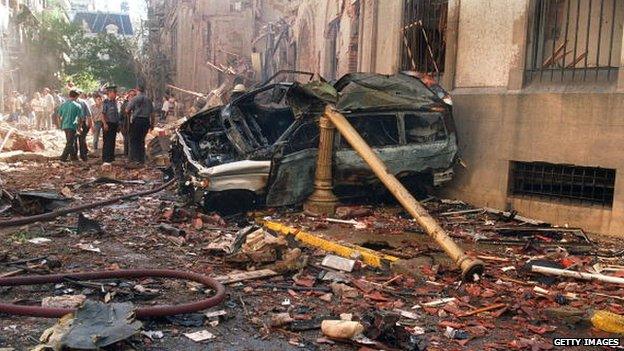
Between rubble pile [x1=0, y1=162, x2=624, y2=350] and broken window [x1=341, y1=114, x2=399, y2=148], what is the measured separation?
114 cm

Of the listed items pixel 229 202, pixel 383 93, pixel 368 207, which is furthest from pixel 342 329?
pixel 383 93

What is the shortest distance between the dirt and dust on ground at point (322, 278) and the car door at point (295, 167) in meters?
0.32

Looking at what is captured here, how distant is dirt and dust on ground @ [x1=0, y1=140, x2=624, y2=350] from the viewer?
4.54 meters

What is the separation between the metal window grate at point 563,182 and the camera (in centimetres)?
856

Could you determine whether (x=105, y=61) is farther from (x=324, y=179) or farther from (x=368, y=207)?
(x=324, y=179)

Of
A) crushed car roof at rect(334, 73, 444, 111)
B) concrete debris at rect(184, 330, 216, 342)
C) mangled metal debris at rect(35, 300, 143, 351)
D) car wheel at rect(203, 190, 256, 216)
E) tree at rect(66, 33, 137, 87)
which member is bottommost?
concrete debris at rect(184, 330, 216, 342)

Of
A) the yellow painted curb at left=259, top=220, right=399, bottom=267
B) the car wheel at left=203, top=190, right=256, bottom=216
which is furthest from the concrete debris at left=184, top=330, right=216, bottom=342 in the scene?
the car wheel at left=203, top=190, right=256, bottom=216

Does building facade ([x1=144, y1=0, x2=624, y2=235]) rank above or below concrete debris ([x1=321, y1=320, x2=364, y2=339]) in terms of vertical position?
above

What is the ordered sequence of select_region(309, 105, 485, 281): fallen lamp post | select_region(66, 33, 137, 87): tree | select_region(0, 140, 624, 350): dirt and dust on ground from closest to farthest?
select_region(0, 140, 624, 350): dirt and dust on ground → select_region(309, 105, 485, 281): fallen lamp post → select_region(66, 33, 137, 87): tree

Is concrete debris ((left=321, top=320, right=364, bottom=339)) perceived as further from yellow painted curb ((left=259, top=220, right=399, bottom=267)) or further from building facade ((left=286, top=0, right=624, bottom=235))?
building facade ((left=286, top=0, right=624, bottom=235))

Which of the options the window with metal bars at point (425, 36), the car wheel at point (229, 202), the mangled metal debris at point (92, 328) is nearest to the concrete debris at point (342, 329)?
the mangled metal debris at point (92, 328)

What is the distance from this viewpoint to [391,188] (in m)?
7.54

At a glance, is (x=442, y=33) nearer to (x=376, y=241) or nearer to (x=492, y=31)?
(x=492, y=31)

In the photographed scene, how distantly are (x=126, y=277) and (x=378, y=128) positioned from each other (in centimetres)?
543
